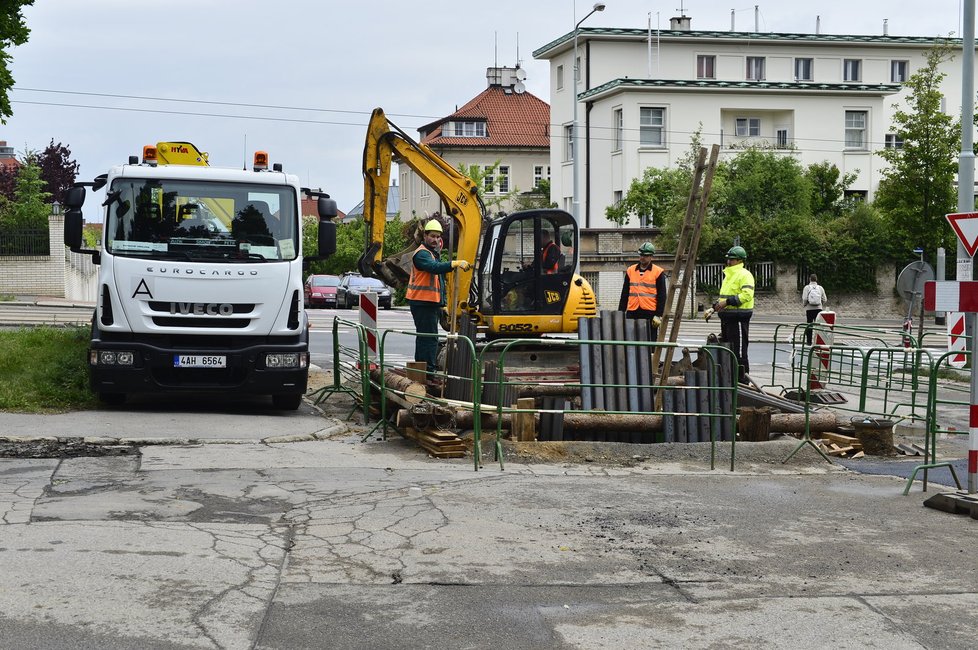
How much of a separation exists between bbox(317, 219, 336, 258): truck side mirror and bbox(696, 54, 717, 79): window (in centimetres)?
4620

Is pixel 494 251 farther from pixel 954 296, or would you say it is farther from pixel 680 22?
pixel 680 22

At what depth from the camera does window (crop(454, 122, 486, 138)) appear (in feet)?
249

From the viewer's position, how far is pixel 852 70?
59.9m

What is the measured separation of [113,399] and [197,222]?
2.24 m

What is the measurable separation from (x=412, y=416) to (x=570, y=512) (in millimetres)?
3295

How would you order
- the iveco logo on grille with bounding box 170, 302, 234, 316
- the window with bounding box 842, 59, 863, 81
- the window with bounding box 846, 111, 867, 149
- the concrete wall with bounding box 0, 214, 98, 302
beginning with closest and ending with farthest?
the iveco logo on grille with bounding box 170, 302, 234, 316 < the concrete wall with bounding box 0, 214, 98, 302 < the window with bounding box 846, 111, 867, 149 < the window with bounding box 842, 59, 863, 81

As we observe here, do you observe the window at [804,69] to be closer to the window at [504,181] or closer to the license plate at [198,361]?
the window at [504,181]

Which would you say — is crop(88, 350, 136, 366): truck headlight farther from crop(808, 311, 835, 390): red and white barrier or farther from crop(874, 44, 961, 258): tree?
crop(874, 44, 961, 258): tree

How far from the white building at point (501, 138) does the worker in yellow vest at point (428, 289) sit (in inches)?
2319

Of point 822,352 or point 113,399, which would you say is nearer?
point 113,399

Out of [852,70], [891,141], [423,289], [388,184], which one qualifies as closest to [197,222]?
[423,289]

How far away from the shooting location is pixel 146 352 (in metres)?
12.7

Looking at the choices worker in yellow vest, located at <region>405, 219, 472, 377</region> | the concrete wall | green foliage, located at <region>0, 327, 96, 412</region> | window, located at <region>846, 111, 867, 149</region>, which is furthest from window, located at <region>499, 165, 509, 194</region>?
worker in yellow vest, located at <region>405, 219, 472, 377</region>

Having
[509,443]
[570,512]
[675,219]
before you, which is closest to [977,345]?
[570,512]
